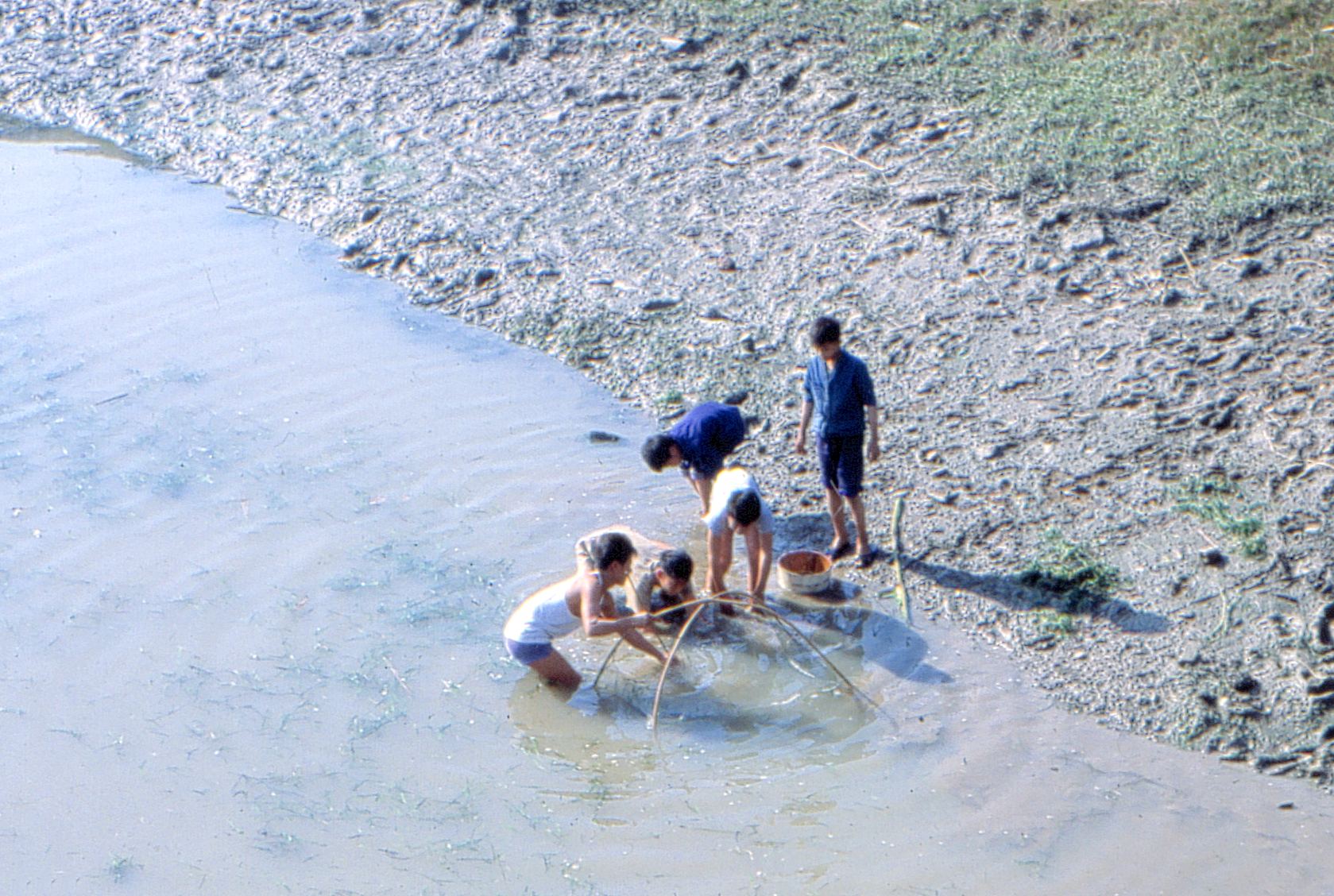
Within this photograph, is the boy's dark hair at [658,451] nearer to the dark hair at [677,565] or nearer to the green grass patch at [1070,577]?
the dark hair at [677,565]

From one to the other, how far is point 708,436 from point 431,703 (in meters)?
2.01

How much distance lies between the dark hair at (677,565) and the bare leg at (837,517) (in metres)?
1.19

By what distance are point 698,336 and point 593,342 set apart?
77cm

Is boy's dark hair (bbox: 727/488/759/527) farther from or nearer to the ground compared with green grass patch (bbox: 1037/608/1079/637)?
farther from the ground

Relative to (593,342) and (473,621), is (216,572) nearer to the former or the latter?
(473,621)

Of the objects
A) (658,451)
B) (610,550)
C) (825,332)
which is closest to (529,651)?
(610,550)

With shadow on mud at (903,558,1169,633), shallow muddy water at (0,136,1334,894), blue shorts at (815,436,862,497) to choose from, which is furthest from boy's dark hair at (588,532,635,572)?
shadow on mud at (903,558,1169,633)

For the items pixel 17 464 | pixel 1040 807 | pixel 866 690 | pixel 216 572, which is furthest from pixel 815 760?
pixel 17 464

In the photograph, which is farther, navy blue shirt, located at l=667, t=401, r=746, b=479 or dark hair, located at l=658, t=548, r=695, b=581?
navy blue shirt, located at l=667, t=401, r=746, b=479

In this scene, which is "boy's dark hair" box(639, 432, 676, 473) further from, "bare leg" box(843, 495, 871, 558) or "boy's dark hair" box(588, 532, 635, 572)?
"bare leg" box(843, 495, 871, 558)

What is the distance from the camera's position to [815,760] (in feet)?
21.9

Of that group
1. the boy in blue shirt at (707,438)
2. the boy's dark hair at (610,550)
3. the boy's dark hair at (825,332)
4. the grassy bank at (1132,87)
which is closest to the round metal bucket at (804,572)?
the boy in blue shirt at (707,438)

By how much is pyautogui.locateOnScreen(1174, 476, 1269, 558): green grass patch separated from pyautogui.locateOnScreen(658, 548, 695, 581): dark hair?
278 cm

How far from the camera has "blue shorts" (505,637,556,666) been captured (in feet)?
23.4
